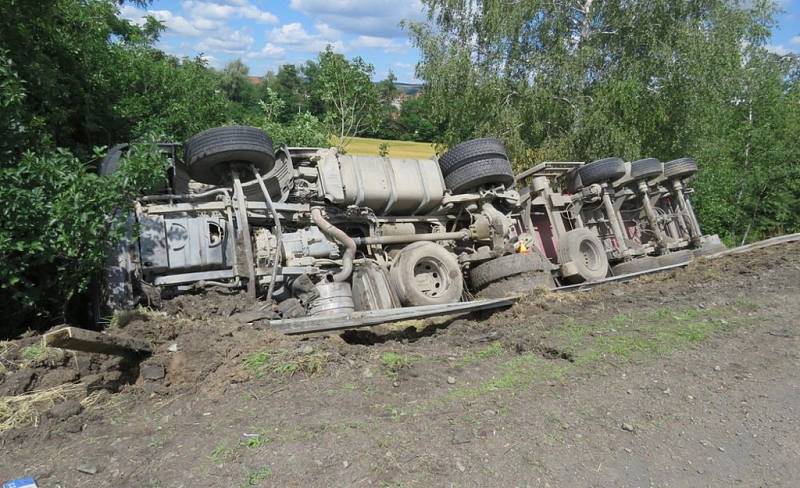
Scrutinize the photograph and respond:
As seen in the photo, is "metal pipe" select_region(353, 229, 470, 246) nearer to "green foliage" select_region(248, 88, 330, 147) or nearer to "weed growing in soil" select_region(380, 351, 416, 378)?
"weed growing in soil" select_region(380, 351, 416, 378)

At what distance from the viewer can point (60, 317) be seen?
526 cm

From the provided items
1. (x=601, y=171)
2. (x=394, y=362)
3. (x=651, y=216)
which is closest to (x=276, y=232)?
(x=394, y=362)

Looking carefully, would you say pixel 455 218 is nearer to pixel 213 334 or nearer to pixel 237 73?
pixel 213 334

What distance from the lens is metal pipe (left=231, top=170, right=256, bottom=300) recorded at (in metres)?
5.42

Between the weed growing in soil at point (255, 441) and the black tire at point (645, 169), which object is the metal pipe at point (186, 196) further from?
the black tire at point (645, 169)

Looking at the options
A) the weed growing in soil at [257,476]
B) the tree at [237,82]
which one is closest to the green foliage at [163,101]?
the weed growing in soil at [257,476]

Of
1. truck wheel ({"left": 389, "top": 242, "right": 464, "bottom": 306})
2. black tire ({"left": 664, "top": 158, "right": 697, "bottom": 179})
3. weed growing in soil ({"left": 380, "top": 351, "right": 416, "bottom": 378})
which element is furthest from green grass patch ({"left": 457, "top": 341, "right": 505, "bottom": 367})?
black tire ({"left": 664, "top": 158, "right": 697, "bottom": 179})

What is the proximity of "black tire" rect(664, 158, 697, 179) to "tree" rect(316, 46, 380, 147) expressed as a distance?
7022mm

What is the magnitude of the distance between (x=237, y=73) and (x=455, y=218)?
5321cm

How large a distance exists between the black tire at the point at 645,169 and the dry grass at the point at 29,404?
332 inches

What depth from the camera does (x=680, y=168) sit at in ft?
33.3

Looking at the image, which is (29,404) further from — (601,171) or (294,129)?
(294,129)

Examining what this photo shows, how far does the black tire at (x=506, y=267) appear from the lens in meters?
6.70

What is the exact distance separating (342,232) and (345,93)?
8827 mm
